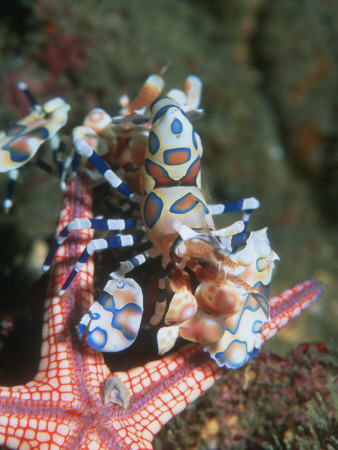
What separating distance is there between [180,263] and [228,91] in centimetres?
388

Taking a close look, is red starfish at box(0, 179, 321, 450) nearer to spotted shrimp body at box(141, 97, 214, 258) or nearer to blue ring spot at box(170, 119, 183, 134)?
spotted shrimp body at box(141, 97, 214, 258)

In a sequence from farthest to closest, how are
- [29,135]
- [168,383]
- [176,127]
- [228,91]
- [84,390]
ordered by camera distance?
[228,91] → [29,135] → [176,127] → [168,383] → [84,390]

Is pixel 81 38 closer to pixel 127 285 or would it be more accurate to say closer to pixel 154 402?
pixel 127 285

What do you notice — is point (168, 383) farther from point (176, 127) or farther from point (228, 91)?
point (228, 91)

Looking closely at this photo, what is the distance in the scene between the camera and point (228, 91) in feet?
16.4

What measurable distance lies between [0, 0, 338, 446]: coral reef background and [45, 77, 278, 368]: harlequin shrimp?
112cm

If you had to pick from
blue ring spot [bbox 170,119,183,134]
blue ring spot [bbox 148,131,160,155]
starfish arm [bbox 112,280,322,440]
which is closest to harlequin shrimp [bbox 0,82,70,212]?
blue ring spot [bbox 148,131,160,155]

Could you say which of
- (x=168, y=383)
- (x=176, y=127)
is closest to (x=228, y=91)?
(x=176, y=127)

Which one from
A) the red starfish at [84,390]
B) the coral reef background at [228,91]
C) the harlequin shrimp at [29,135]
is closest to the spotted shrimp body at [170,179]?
the red starfish at [84,390]

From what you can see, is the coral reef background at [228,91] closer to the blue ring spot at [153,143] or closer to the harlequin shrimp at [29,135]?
the harlequin shrimp at [29,135]

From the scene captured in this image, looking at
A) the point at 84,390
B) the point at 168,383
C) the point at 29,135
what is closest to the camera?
the point at 84,390

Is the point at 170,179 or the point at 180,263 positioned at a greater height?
the point at 170,179

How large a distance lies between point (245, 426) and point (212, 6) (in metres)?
5.63

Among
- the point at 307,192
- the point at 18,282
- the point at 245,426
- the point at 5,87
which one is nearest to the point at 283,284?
the point at 307,192
